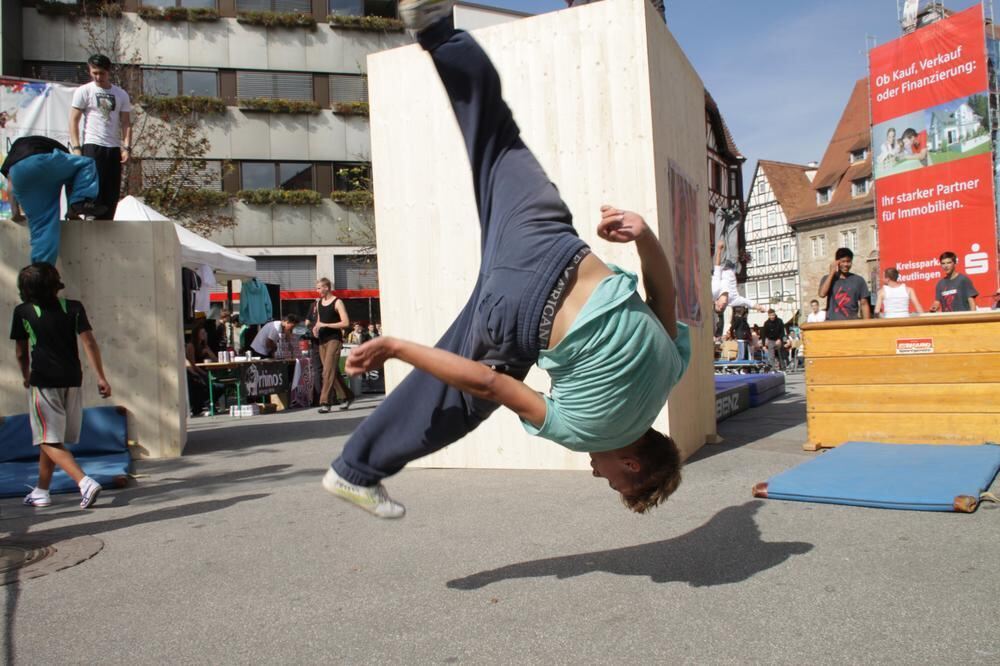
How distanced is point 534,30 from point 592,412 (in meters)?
5.19

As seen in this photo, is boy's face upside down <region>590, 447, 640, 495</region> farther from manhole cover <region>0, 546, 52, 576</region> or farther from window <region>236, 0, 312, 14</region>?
window <region>236, 0, 312, 14</region>

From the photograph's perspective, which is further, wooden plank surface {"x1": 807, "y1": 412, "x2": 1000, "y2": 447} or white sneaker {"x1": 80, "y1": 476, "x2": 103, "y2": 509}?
wooden plank surface {"x1": 807, "y1": 412, "x2": 1000, "y2": 447}

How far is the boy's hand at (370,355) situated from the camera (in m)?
2.86

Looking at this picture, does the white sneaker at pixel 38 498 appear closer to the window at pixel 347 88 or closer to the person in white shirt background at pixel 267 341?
the person in white shirt background at pixel 267 341

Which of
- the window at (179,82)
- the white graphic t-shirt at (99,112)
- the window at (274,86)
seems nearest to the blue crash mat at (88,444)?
the white graphic t-shirt at (99,112)

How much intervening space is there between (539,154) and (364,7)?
1159 inches

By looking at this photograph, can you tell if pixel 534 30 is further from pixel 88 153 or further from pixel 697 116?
pixel 88 153

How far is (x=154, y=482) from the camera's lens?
729 centimetres

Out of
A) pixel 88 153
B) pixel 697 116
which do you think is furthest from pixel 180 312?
pixel 697 116

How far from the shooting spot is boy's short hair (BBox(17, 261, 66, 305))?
6.12 m

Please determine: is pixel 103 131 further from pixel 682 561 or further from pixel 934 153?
pixel 934 153

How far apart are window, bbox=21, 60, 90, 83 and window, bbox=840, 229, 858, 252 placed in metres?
44.1

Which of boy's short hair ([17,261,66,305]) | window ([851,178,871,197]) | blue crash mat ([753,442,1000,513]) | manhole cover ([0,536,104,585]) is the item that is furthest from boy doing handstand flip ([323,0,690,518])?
window ([851,178,871,197])

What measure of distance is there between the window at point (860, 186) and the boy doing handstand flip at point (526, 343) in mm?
53599
